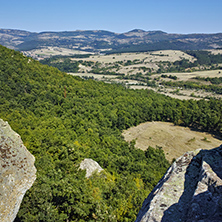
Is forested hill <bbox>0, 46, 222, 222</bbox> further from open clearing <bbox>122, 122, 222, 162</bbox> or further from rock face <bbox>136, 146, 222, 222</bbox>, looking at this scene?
rock face <bbox>136, 146, 222, 222</bbox>

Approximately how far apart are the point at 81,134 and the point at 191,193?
5075cm

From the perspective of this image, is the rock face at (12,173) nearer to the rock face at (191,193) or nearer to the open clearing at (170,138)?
Result: the rock face at (191,193)

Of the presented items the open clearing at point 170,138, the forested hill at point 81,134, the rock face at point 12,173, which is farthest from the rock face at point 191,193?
the open clearing at point 170,138

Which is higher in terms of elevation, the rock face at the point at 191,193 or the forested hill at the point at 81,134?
the rock face at the point at 191,193

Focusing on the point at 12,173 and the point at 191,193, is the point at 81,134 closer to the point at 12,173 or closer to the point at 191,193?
the point at 12,173

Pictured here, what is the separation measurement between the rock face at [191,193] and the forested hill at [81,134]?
462 inches

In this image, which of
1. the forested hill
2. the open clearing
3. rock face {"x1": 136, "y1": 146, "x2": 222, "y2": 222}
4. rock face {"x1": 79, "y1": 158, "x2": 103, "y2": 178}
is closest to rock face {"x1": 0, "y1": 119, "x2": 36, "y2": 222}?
the forested hill

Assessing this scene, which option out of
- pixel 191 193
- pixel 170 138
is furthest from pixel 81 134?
pixel 191 193

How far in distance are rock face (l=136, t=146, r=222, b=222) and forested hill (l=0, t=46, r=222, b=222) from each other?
11.7 m

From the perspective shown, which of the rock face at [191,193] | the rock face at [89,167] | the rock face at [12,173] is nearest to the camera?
the rock face at [191,193]

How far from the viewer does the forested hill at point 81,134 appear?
75.1ft

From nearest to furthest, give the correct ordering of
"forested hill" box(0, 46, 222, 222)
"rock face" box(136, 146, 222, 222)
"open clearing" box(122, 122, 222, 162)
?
"rock face" box(136, 146, 222, 222) → "forested hill" box(0, 46, 222, 222) → "open clearing" box(122, 122, 222, 162)

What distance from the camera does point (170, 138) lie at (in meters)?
92.4

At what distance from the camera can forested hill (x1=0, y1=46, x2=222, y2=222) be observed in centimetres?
2289
